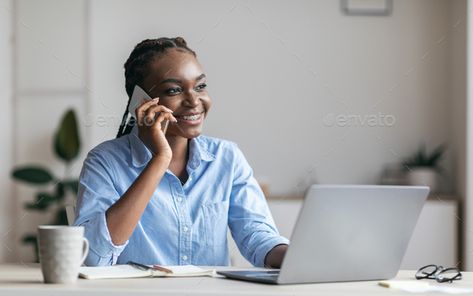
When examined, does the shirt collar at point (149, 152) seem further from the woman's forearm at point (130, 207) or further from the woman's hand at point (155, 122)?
the woman's forearm at point (130, 207)

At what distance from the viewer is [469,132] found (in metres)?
3.39

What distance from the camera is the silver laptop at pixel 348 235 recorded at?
112cm

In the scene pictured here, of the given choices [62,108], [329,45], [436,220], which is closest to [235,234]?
[436,220]

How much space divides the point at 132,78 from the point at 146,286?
2.79 feet

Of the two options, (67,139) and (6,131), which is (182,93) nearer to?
(67,139)

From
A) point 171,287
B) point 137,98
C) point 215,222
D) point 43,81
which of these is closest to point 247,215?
point 215,222

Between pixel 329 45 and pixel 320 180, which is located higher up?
pixel 329 45

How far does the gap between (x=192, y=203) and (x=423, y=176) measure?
2036 millimetres

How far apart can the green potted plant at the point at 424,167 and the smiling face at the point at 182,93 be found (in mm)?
1959

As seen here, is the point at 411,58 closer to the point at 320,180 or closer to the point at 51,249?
the point at 320,180

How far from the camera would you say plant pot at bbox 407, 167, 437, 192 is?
354cm

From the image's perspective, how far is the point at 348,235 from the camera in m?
1.17

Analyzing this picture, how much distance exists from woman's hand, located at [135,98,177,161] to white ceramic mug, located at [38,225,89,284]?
44 cm

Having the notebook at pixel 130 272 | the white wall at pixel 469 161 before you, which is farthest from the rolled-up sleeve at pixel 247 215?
the white wall at pixel 469 161
